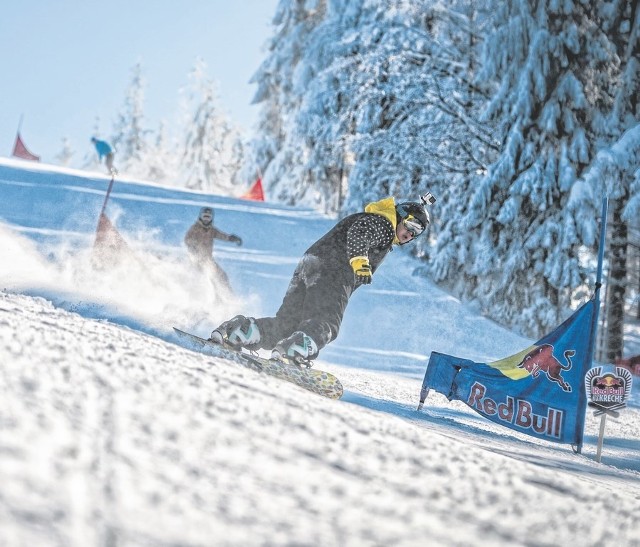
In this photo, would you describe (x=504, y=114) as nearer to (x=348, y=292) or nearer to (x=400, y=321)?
(x=400, y=321)

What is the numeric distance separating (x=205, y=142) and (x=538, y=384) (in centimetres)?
4422

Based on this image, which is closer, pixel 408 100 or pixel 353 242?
pixel 353 242

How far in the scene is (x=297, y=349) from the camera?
4.50m

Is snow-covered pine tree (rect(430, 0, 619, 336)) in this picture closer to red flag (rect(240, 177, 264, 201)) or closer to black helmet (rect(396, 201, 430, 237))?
black helmet (rect(396, 201, 430, 237))

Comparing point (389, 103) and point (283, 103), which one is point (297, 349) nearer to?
point (389, 103)

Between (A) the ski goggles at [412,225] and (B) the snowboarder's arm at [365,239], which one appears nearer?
(B) the snowboarder's arm at [365,239]

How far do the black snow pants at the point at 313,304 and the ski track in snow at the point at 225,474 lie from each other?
233 centimetres

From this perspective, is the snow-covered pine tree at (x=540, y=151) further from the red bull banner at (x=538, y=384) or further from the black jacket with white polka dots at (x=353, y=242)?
the black jacket with white polka dots at (x=353, y=242)

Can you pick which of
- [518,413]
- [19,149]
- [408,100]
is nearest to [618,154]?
[408,100]

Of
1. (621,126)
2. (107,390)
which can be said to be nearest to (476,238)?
(621,126)

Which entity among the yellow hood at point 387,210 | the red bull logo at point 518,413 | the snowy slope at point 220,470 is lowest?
the red bull logo at point 518,413

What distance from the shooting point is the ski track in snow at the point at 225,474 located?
1.20 meters

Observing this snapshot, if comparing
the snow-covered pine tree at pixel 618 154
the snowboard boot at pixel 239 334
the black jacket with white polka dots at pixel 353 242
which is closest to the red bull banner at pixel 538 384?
the black jacket with white polka dots at pixel 353 242

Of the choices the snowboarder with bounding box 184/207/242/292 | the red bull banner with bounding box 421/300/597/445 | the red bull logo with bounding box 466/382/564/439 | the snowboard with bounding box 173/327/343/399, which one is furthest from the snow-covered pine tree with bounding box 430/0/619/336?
the snowboard with bounding box 173/327/343/399
